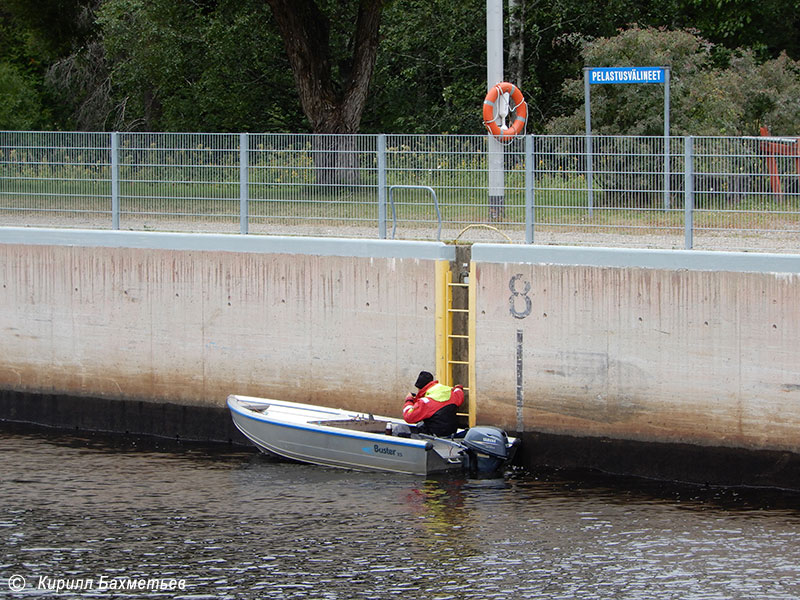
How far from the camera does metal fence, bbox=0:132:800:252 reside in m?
14.1

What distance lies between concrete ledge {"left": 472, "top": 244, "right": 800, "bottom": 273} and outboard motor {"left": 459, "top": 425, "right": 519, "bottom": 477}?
2059 mm

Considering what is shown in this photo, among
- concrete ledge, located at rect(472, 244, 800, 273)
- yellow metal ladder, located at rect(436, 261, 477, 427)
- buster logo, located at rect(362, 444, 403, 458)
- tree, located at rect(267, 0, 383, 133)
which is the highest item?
tree, located at rect(267, 0, 383, 133)

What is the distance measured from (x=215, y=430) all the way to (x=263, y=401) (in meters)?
1.07

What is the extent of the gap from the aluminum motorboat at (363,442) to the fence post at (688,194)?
3.00 m

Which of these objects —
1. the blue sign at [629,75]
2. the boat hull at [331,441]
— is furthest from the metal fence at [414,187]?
the boat hull at [331,441]

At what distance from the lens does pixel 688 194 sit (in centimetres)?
1417

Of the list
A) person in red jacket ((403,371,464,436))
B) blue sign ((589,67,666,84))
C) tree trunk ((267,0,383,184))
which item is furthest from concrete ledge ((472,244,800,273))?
tree trunk ((267,0,383,184))

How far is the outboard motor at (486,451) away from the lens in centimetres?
1411

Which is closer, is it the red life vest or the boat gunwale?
the boat gunwale

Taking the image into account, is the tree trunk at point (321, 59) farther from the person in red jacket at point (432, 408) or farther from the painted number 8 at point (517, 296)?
the person in red jacket at point (432, 408)

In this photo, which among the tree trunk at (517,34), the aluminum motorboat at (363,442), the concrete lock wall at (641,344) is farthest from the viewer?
the tree trunk at (517,34)

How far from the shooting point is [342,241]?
51.5 ft

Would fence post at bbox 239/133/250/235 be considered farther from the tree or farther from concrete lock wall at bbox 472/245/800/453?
the tree

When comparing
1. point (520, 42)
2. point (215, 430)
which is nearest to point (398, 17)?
point (520, 42)
